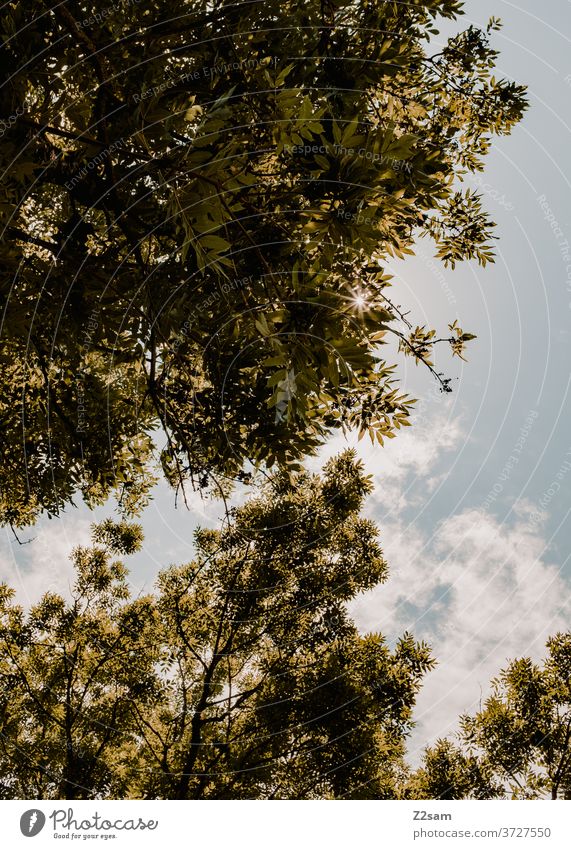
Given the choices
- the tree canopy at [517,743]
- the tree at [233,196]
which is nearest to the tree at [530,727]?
the tree canopy at [517,743]

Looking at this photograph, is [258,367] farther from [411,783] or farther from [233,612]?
[411,783]

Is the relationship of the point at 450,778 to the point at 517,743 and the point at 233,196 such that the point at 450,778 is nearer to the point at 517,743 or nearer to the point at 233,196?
the point at 517,743

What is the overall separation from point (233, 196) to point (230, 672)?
46.4 feet

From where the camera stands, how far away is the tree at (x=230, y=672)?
43.9ft

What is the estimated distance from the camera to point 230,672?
1525 centimetres

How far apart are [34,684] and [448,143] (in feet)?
62.9

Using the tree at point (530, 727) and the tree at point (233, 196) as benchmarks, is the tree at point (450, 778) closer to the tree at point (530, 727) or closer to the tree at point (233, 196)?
the tree at point (530, 727)
